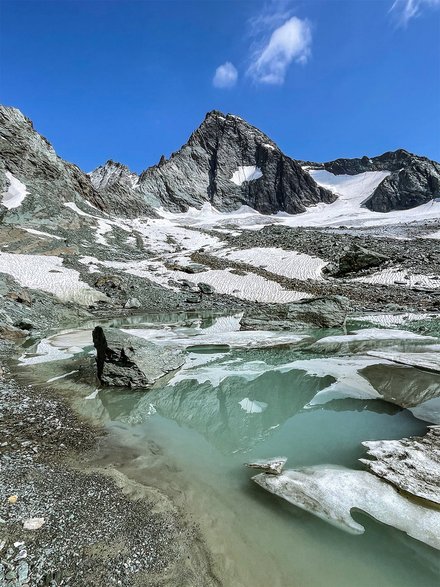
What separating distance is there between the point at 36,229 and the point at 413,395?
2120 inches

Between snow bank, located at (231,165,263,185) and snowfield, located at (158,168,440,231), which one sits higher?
snow bank, located at (231,165,263,185)

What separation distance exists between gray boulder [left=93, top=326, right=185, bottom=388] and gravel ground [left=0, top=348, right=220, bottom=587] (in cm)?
371

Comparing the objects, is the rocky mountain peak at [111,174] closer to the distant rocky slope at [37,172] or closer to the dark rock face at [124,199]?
the dark rock face at [124,199]

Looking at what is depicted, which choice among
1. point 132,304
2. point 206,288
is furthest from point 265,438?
point 206,288

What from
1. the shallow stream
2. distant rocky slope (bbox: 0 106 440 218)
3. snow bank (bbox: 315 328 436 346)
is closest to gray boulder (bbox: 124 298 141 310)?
the shallow stream

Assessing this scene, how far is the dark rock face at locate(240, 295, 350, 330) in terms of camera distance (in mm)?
19359

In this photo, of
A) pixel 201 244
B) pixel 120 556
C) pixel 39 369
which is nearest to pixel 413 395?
pixel 120 556

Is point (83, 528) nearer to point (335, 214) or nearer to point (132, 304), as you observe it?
point (132, 304)

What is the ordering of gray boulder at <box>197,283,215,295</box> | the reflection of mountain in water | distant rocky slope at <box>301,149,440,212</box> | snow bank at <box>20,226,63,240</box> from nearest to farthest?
the reflection of mountain in water < gray boulder at <box>197,283,215,295</box> < snow bank at <box>20,226,63,240</box> < distant rocky slope at <box>301,149,440,212</box>

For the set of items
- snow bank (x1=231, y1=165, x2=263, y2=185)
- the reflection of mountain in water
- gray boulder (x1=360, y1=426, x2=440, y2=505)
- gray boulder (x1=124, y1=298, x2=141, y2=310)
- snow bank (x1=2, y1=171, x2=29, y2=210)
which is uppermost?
snow bank (x1=231, y1=165, x2=263, y2=185)

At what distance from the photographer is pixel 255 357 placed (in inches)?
517

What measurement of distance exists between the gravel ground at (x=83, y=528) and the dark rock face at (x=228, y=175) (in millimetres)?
135073

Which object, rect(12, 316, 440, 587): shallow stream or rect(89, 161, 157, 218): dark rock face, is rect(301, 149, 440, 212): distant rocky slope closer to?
rect(89, 161, 157, 218): dark rock face

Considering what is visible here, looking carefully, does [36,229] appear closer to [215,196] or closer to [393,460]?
[393,460]
